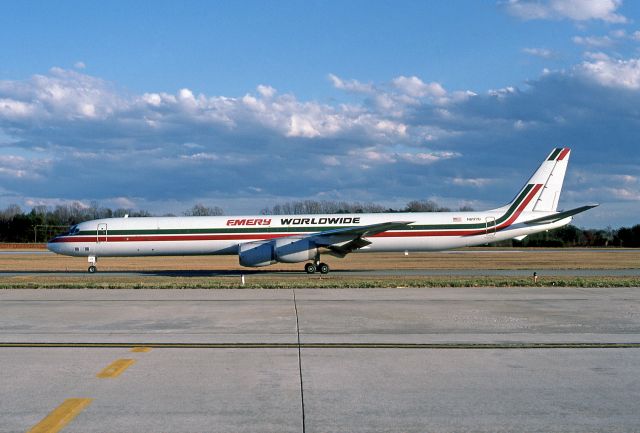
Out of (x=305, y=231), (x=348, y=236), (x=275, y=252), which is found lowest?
(x=275, y=252)

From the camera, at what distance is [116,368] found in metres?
8.70

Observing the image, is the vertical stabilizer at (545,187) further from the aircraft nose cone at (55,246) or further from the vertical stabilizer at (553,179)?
the aircraft nose cone at (55,246)

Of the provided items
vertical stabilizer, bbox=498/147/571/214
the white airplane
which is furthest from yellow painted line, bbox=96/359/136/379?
vertical stabilizer, bbox=498/147/571/214

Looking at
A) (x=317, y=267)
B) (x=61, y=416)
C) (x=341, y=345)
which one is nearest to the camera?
(x=61, y=416)

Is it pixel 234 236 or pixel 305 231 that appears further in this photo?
pixel 305 231

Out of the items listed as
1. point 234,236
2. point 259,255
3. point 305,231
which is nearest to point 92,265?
point 234,236

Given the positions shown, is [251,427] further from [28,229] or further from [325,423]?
[28,229]

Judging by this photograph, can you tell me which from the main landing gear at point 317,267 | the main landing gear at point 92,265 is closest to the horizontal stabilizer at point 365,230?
the main landing gear at point 317,267

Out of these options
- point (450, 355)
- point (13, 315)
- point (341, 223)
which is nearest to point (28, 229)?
point (341, 223)

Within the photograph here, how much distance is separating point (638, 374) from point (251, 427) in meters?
5.36

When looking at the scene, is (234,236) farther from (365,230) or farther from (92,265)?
(92,265)

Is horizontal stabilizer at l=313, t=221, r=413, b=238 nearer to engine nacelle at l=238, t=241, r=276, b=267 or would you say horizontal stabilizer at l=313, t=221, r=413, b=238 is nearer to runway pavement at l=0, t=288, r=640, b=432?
engine nacelle at l=238, t=241, r=276, b=267

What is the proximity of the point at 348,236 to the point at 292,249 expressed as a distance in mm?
3222

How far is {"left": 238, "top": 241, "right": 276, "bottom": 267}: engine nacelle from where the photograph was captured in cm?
3042
